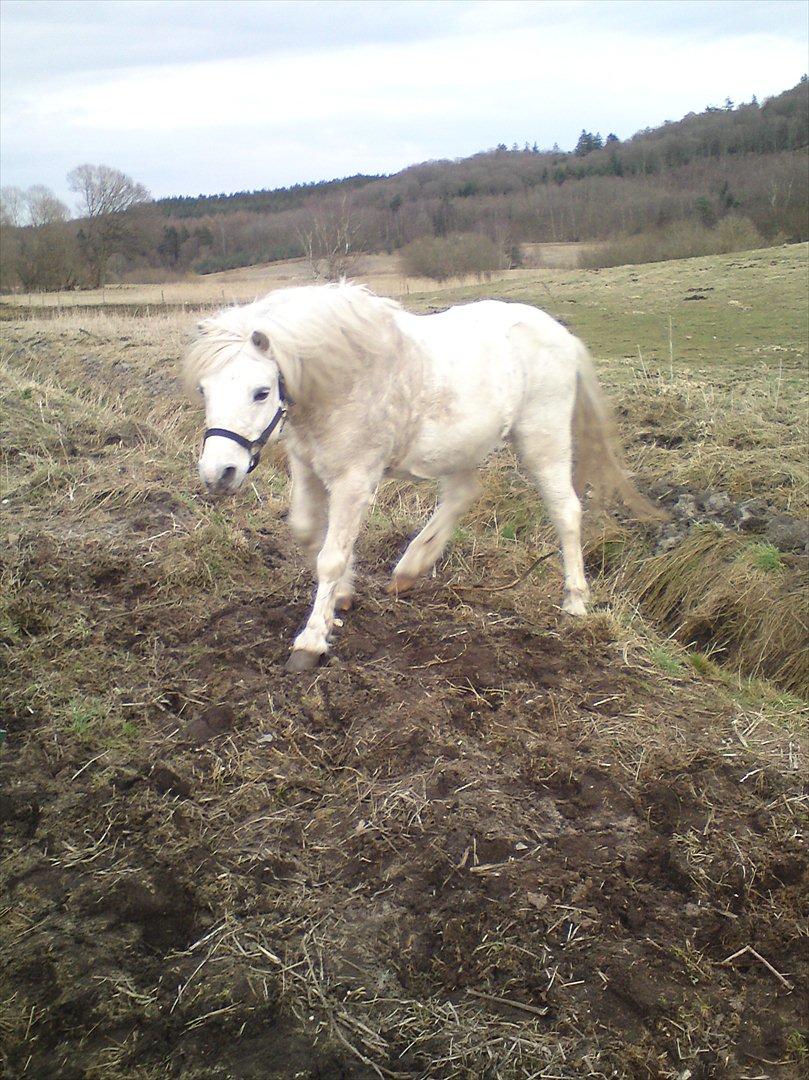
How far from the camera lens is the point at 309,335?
4020 mm

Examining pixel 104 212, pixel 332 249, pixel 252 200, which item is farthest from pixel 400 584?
pixel 252 200

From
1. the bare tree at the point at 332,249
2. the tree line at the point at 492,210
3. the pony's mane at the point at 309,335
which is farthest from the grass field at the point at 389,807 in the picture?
the tree line at the point at 492,210

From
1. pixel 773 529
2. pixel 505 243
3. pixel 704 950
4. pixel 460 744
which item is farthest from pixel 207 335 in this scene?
pixel 505 243

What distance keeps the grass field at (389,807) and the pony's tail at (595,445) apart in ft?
2.34

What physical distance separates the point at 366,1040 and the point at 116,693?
216 cm

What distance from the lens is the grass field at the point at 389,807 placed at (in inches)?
94.9

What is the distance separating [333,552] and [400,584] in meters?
0.85

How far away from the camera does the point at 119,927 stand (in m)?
2.71

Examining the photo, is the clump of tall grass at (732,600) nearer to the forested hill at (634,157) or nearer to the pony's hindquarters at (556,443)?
the pony's hindquarters at (556,443)

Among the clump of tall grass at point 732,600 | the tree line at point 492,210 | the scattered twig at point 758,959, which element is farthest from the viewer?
the tree line at point 492,210

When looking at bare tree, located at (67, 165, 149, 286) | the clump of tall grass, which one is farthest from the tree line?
the clump of tall grass

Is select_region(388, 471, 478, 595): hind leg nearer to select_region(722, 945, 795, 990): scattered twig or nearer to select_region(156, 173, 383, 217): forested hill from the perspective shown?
select_region(722, 945, 795, 990): scattered twig

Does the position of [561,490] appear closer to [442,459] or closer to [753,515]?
[442,459]

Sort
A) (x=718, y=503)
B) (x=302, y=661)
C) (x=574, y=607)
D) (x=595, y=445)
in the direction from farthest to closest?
(x=718, y=503)
(x=595, y=445)
(x=574, y=607)
(x=302, y=661)
